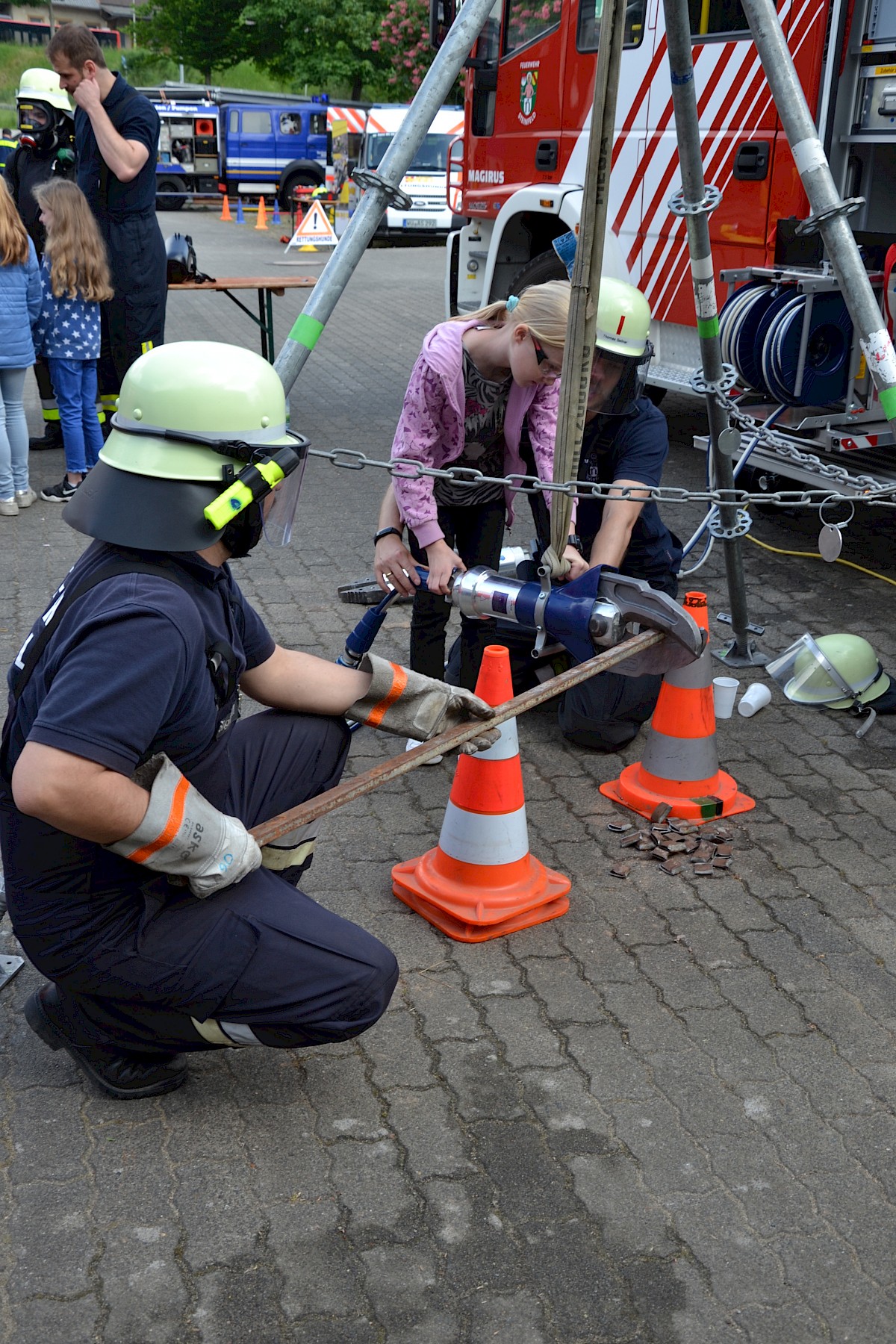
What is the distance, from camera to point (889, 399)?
3.66 meters

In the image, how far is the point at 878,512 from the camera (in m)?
7.00

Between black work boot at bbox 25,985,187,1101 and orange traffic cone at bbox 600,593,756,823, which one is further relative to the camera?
orange traffic cone at bbox 600,593,756,823

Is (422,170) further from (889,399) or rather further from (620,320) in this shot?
(889,399)

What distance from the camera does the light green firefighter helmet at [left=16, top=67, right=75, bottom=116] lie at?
264 inches

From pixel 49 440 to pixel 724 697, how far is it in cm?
504

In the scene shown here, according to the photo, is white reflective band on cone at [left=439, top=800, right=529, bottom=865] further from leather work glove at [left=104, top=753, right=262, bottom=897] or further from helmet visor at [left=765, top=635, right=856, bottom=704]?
helmet visor at [left=765, top=635, right=856, bottom=704]

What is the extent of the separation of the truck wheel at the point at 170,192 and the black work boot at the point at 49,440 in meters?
20.4

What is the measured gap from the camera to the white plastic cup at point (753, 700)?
14.6 ft

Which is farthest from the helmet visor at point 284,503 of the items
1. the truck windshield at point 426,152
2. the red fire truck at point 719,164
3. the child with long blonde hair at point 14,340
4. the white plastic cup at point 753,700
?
the truck windshield at point 426,152

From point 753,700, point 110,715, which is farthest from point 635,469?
point 110,715

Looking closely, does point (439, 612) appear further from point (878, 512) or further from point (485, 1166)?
point (878, 512)

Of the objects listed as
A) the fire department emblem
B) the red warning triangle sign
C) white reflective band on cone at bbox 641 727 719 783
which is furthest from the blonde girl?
the red warning triangle sign

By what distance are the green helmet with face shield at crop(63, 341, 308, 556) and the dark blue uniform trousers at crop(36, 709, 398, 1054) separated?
71cm

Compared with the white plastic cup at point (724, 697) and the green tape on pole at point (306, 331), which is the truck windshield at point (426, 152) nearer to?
the green tape on pole at point (306, 331)
